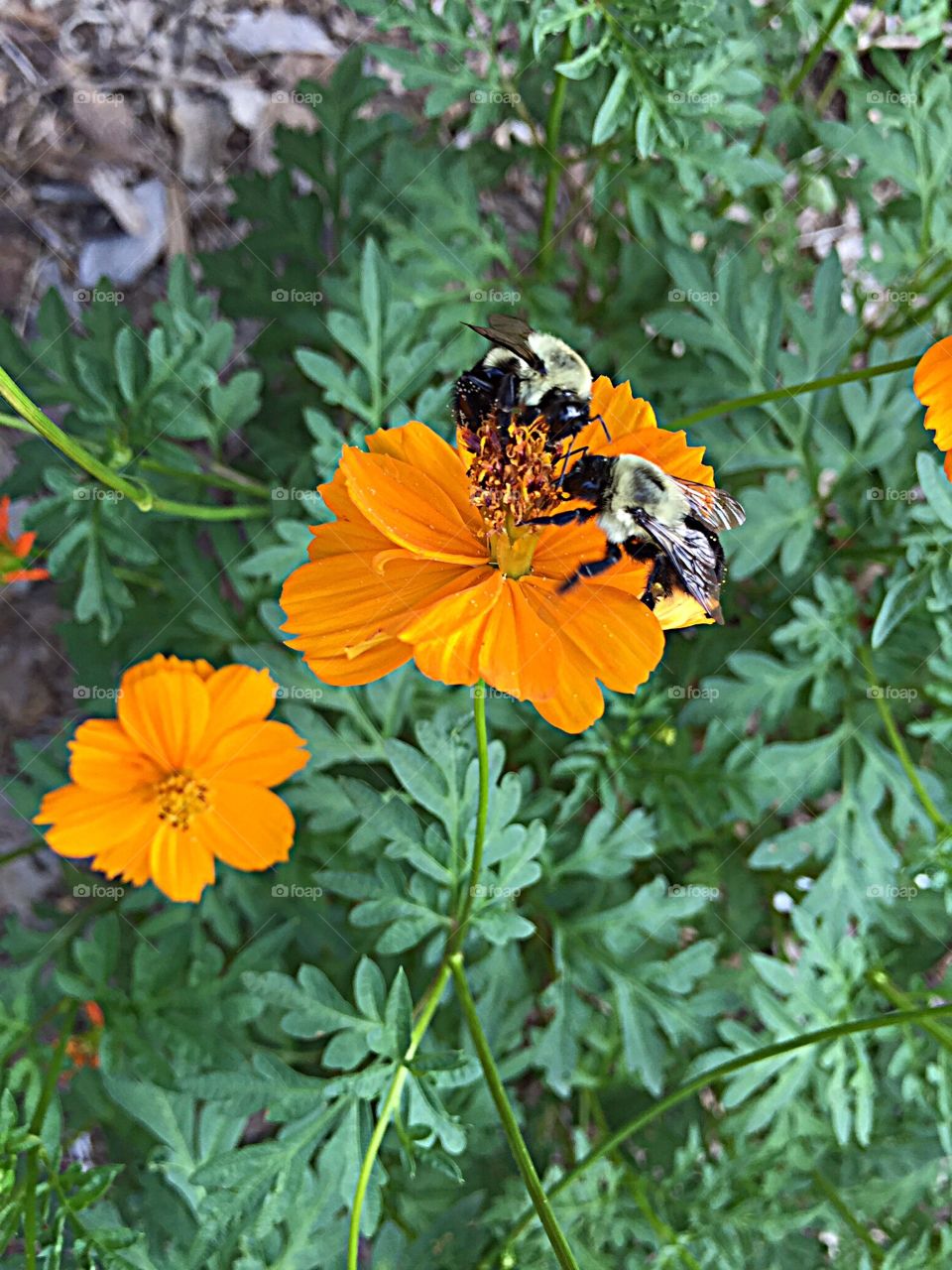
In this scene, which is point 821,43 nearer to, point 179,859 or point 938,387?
point 938,387

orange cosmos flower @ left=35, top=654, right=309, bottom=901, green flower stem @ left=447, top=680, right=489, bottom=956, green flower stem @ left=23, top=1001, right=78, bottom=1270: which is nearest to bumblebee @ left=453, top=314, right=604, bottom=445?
green flower stem @ left=447, top=680, right=489, bottom=956

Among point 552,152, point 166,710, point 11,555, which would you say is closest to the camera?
point 166,710

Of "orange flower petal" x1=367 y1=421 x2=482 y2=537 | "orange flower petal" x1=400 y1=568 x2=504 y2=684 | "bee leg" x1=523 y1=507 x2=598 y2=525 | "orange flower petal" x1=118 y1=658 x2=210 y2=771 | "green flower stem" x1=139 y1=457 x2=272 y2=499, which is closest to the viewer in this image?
"orange flower petal" x1=400 y1=568 x2=504 y2=684

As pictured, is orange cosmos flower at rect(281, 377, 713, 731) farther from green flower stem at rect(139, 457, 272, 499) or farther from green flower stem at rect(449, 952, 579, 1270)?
green flower stem at rect(139, 457, 272, 499)

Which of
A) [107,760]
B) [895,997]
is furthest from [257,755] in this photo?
[895,997]

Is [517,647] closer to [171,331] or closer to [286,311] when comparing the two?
[171,331]

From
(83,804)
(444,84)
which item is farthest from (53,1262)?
(444,84)

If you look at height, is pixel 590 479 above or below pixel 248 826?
above
